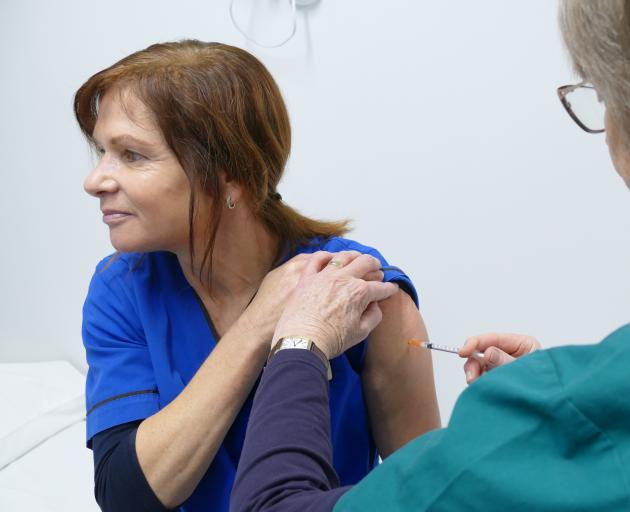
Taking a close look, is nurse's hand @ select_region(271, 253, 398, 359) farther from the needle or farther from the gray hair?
the gray hair

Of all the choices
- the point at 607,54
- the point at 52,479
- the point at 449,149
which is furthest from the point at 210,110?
the point at 52,479

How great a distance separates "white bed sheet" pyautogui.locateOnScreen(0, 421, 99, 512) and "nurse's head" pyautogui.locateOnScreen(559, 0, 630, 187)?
5.21 feet

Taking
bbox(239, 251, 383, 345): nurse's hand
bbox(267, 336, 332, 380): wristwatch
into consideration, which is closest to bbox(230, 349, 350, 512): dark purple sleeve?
bbox(267, 336, 332, 380): wristwatch

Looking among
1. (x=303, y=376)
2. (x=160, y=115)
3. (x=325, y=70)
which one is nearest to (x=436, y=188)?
(x=325, y=70)

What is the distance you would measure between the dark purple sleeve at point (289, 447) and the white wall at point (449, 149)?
1160 mm

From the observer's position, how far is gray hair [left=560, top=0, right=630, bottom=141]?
1.93ft

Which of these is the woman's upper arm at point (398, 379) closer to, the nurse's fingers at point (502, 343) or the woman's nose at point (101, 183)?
the nurse's fingers at point (502, 343)

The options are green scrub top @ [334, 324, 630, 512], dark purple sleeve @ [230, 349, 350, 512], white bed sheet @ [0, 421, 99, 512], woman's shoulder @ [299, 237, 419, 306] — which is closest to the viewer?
green scrub top @ [334, 324, 630, 512]

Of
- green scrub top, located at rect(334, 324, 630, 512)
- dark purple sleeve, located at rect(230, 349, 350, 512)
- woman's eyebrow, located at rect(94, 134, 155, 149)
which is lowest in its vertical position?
dark purple sleeve, located at rect(230, 349, 350, 512)

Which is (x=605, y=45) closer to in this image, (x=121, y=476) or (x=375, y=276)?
(x=375, y=276)

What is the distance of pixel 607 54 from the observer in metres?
0.61

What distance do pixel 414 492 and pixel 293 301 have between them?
47 centimetres

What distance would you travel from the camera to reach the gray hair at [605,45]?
23.1 inches

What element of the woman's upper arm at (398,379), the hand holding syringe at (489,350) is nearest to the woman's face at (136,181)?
the woman's upper arm at (398,379)
